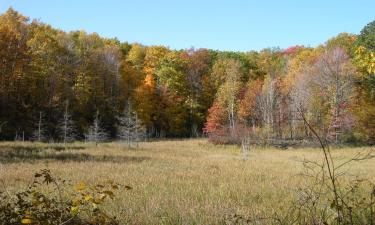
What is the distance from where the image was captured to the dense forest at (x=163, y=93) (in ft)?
149

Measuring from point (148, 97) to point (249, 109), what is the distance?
13643mm

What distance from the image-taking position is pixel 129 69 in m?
63.2

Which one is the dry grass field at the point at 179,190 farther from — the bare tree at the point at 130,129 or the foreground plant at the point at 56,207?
the bare tree at the point at 130,129

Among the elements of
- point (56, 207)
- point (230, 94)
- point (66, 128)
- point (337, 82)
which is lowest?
point (56, 207)

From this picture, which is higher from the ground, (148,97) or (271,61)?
(271,61)

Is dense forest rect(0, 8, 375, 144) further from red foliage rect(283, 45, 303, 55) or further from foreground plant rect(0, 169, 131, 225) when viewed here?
foreground plant rect(0, 169, 131, 225)

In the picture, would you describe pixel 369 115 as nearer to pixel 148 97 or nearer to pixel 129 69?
pixel 148 97

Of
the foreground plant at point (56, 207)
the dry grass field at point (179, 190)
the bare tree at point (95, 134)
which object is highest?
the bare tree at point (95, 134)

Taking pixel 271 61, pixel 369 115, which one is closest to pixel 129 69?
pixel 271 61

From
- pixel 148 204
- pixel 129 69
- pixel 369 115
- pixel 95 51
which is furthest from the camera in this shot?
pixel 129 69

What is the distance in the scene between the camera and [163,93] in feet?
199

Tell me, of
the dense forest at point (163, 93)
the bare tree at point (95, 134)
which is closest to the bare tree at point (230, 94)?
the dense forest at point (163, 93)

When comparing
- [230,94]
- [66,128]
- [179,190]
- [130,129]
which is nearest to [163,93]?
[230,94]

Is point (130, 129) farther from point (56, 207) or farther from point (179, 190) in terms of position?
point (56, 207)
